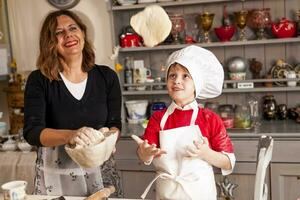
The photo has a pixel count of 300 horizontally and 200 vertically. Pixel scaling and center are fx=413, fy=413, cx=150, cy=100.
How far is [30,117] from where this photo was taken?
1532 millimetres

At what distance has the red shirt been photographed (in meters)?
1.28

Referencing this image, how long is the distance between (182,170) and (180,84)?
261mm

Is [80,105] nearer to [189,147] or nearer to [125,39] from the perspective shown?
[189,147]

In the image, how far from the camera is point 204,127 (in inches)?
51.0

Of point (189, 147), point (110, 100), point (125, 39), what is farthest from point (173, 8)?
point (189, 147)

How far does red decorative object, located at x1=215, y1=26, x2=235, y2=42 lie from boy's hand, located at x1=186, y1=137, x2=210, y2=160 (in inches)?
59.6

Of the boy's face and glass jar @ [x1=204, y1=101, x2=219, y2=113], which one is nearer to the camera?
the boy's face

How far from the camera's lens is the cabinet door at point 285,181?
2.22 m

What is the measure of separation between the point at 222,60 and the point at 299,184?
0.94m

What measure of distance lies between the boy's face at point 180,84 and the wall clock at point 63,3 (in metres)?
1.80

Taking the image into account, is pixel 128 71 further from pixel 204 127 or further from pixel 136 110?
pixel 204 127

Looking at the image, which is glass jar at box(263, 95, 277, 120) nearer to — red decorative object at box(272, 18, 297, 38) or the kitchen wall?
red decorative object at box(272, 18, 297, 38)

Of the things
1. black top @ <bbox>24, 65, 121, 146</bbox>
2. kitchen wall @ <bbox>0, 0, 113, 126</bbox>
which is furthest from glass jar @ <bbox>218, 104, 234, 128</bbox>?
black top @ <bbox>24, 65, 121, 146</bbox>

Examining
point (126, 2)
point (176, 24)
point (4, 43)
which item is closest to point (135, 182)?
point (176, 24)
